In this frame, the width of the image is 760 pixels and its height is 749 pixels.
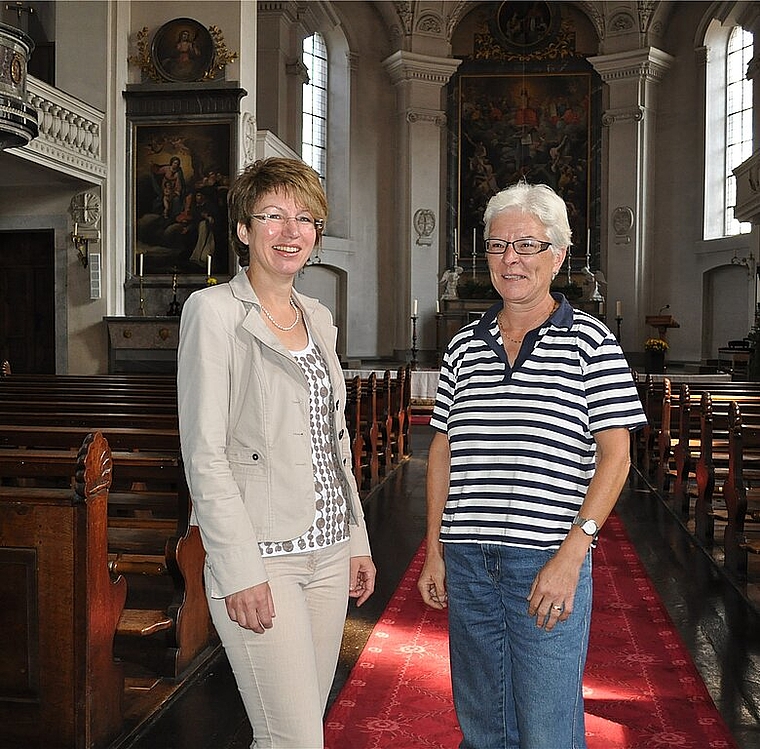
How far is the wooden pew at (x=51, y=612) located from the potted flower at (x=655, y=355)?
1432 cm

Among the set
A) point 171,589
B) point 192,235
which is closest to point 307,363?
point 171,589

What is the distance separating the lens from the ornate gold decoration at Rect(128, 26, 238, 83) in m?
11.8

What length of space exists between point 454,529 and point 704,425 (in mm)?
4405

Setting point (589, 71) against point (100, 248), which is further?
point (589, 71)

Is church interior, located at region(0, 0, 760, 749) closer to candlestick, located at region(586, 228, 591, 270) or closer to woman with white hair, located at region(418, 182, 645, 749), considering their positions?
candlestick, located at region(586, 228, 591, 270)

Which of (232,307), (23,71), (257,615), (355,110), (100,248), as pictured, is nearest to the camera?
(257,615)

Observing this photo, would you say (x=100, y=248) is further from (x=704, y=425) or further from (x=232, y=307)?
(x=232, y=307)

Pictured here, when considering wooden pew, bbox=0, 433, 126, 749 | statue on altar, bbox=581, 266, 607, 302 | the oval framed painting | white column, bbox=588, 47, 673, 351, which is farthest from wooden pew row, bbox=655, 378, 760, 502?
white column, bbox=588, 47, 673, 351

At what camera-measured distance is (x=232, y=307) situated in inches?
77.8

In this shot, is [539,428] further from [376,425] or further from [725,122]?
[725,122]

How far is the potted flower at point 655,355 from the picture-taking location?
16.2m

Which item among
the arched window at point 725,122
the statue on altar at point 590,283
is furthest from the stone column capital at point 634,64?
the statue on altar at point 590,283

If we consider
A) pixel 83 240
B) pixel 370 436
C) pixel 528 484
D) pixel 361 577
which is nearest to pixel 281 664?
pixel 361 577

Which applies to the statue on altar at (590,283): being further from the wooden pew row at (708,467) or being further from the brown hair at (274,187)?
the brown hair at (274,187)
